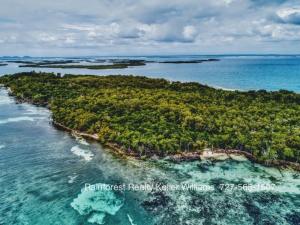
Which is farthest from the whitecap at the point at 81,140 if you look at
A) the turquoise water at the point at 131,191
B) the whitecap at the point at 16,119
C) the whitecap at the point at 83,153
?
the whitecap at the point at 16,119

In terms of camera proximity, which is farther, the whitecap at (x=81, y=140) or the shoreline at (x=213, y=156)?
the whitecap at (x=81, y=140)

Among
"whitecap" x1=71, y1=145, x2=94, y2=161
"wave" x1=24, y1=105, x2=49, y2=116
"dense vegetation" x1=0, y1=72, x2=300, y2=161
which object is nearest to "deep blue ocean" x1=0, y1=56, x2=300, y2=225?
"whitecap" x1=71, y1=145, x2=94, y2=161

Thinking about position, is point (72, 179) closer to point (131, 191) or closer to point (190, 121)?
point (131, 191)

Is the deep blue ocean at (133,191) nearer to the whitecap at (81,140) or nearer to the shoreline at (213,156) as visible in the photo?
the shoreline at (213,156)

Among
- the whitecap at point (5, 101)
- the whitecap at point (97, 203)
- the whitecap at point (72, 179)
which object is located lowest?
the whitecap at point (97, 203)

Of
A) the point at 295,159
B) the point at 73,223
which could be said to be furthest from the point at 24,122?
the point at 295,159

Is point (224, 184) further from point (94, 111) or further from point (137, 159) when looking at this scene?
point (94, 111)

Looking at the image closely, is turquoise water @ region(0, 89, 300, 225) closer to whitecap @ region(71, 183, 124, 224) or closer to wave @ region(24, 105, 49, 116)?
whitecap @ region(71, 183, 124, 224)

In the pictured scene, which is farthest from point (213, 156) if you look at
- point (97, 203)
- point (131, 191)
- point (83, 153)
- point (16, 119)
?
point (16, 119)
